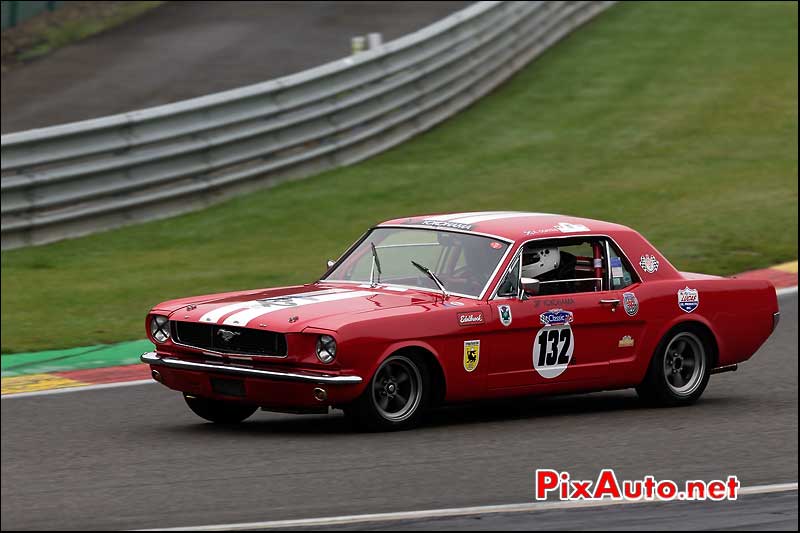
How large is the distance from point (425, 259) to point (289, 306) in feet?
3.87

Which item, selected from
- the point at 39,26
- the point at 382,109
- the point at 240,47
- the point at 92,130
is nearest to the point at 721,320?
the point at 92,130

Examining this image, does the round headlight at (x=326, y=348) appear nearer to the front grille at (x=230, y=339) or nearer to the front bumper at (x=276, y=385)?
the front bumper at (x=276, y=385)

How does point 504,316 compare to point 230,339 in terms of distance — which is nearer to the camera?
point 230,339

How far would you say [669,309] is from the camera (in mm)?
Answer: 9562

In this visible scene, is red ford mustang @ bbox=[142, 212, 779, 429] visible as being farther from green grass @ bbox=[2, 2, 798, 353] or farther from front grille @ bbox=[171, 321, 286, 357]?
green grass @ bbox=[2, 2, 798, 353]

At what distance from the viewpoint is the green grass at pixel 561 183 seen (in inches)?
548

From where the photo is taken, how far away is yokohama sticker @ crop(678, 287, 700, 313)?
31.6ft

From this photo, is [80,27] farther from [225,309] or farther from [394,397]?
[394,397]

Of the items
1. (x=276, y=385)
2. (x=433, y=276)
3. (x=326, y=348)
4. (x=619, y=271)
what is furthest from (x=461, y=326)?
(x=619, y=271)

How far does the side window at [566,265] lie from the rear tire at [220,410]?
1.92m

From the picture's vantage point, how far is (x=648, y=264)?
968 centimetres

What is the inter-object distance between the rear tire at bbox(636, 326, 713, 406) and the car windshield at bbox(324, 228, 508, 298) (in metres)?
1.38

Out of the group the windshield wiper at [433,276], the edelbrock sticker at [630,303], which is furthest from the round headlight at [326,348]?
the edelbrock sticker at [630,303]

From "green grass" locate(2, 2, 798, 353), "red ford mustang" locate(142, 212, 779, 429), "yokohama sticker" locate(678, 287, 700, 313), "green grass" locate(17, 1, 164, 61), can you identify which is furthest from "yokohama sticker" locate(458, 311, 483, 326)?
"green grass" locate(17, 1, 164, 61)
